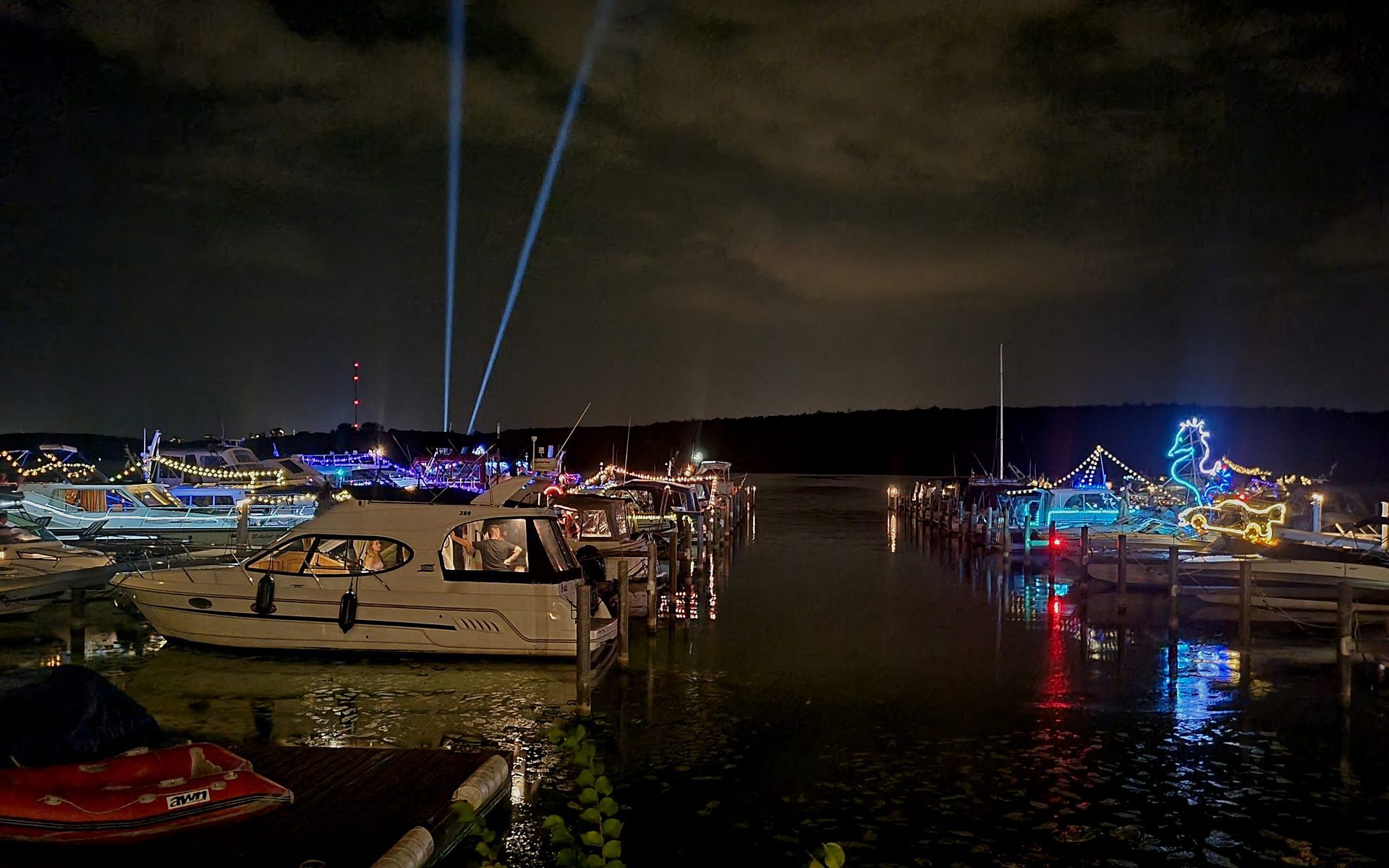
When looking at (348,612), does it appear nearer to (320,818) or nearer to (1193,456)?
(320,818)

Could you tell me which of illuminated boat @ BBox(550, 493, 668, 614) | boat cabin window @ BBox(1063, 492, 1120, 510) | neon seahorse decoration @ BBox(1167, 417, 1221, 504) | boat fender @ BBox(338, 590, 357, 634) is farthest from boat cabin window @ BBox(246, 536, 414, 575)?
boat cabin window @ BBox(1063, 492, 1120, 510)

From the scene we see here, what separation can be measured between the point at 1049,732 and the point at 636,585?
9926mm

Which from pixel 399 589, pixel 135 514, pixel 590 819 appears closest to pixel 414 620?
pixel 399 589

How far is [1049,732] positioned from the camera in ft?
41.7

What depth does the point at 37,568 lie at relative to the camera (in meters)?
21.1

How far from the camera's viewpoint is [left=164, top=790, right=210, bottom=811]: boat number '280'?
7.47m

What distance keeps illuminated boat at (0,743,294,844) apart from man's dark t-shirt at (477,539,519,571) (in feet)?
27.4

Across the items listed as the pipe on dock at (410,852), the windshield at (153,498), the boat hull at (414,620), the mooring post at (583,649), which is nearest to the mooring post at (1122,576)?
the boat hull at (414,620)

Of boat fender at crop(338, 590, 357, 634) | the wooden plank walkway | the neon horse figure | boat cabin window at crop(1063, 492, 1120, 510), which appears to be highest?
the neon horse figure

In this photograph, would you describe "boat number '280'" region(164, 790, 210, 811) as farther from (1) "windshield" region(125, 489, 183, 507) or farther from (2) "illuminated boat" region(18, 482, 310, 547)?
(1) "windshield" region(125, 489, 183, 507)

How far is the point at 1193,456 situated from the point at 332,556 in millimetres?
26723

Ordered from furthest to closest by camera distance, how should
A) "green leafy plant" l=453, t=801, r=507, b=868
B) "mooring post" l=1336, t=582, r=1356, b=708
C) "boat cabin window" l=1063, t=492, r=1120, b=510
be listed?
"boat cabin window" l=1063, t=492, r=1120, b=510
"mooring post" l=1336, t=582, r=1356, b=708
"green leafy plant" l=453, t=801, r=507, b=868

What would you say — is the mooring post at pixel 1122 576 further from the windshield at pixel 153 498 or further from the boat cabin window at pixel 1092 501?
the windshield at pixel 153 498

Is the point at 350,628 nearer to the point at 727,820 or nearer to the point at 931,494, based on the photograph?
the point at 727,820
